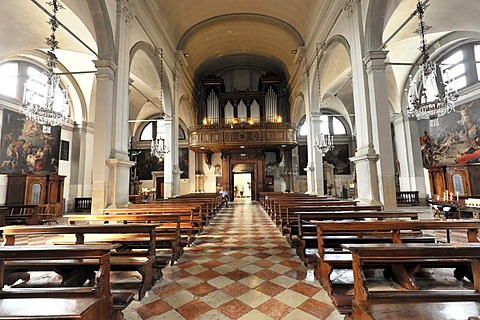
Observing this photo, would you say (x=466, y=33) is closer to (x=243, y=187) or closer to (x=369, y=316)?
(x=369, y=316)

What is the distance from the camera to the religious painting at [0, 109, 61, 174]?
28.0 ft

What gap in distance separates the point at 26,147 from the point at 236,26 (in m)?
9.98

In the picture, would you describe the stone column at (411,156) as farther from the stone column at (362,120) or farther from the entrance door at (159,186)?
the entrance door at (159,186)

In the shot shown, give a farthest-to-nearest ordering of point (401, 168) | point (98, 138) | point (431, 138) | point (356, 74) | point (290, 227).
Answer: point (401, 168), point (431, 138), point (356, 74), point (98, 138), point (290, 227)

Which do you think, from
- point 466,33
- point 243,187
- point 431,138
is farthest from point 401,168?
point 243,187

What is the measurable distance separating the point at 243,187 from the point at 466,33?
16370 mm

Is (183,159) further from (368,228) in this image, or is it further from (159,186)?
(368,228)

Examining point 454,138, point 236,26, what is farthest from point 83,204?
point 454,138

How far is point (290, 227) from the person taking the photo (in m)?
3.74

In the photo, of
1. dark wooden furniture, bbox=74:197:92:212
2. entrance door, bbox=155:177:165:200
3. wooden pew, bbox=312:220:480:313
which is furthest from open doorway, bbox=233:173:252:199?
wooden pew, bbox=312:220:480:313

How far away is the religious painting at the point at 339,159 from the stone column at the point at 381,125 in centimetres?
1175

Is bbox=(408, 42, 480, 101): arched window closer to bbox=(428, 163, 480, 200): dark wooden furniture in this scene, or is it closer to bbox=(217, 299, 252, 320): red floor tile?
bbox=(428, 163, 480, 200): dark wooden furniture

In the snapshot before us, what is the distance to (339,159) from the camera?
16.5 meters

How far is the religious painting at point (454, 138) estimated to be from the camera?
29.9 feet
